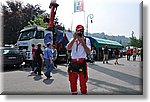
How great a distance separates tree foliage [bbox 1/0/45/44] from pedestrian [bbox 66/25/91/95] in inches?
64.0

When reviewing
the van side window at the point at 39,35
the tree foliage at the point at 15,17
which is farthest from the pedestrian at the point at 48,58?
the van side window at the point at 39,35

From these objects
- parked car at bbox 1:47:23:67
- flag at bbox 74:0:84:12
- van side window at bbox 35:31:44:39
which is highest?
flag at bbox 74:0:84:12

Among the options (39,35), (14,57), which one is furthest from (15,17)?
(14,57)

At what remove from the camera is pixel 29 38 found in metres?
6.31

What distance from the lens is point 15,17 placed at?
4.54 meters

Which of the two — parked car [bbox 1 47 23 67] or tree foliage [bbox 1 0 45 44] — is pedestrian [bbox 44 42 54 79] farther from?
parked car [bbox 1 47 23 67]

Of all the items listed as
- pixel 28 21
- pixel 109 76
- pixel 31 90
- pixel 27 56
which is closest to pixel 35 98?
pixel 31 90

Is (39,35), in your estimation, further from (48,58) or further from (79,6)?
(79,6)

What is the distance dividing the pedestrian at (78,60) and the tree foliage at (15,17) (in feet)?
5.33

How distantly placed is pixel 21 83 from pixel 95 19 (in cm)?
152

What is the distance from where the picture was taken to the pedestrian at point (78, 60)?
241 centimetres

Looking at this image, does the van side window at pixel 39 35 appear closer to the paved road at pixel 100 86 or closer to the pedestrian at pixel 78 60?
the paved road at pixel 100 86

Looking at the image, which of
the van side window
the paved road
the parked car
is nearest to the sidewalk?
the paved road

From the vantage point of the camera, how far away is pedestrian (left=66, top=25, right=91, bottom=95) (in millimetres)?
2406
